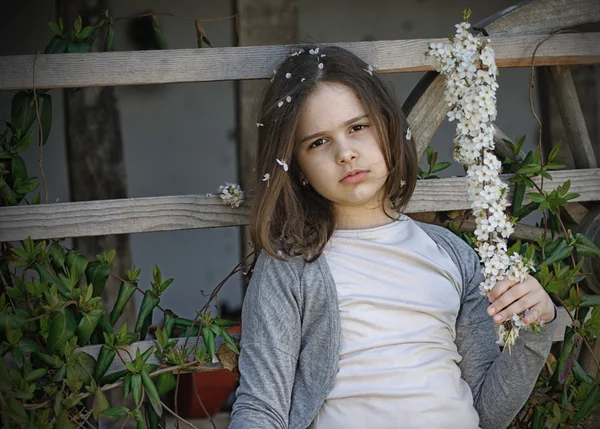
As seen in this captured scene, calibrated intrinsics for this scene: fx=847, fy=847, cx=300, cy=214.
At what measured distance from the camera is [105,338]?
2.09 m

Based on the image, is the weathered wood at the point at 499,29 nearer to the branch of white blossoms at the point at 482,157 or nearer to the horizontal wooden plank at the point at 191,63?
the horizontal wooden plank at the point at 191,63

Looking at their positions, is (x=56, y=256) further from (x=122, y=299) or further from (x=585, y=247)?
(x=585, y=247)

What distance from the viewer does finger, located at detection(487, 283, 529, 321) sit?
5.82 feet

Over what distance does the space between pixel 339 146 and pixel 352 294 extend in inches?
13.9

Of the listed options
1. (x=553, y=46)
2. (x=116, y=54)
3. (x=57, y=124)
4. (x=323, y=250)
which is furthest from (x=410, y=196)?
(x=57, y=124)

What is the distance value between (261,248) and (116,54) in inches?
25.1

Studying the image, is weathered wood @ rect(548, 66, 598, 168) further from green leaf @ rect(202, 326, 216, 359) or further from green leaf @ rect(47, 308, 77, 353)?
green leaf @ rect(47, 308, 77, 353)

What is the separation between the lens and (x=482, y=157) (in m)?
1.88

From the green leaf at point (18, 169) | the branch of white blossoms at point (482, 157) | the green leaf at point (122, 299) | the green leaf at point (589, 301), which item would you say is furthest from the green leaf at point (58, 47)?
the green leaf at point (589, 301)

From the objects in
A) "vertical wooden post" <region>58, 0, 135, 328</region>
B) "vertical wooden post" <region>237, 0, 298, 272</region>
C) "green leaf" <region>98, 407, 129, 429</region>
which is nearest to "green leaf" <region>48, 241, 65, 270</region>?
"green leaf" <region>98, 407, 129, 429</region>

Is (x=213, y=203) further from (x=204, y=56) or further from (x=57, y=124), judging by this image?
(x=57, y=124)

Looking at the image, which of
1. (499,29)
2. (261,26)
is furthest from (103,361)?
(261,26)

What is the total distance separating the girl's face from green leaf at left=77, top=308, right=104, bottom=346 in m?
0.63

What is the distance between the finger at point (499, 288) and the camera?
1.79 m
